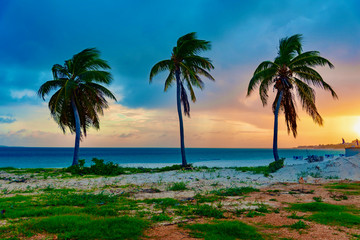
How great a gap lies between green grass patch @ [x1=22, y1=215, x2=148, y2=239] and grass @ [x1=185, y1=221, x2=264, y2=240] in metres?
1.00

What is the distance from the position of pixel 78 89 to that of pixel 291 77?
17.2m

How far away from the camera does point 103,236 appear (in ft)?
12.2

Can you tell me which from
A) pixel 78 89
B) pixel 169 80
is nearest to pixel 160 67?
pixel 169 80

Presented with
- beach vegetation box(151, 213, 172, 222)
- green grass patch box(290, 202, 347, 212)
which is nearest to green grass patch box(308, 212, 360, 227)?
green grass patch box(290, 202, 347, 212)

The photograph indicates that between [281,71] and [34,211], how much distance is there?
18156 millimetres

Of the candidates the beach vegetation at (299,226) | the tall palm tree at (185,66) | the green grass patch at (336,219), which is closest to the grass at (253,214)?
the beach vegetation at (299,226)

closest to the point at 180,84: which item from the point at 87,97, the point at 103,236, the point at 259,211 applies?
the point at 87,97

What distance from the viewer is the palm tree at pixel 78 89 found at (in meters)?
17.2

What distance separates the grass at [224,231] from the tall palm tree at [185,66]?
13.5 m

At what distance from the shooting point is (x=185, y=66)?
17.4 metres

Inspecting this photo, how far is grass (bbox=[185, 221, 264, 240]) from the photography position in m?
3.82

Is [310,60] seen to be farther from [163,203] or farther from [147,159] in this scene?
[147,159]

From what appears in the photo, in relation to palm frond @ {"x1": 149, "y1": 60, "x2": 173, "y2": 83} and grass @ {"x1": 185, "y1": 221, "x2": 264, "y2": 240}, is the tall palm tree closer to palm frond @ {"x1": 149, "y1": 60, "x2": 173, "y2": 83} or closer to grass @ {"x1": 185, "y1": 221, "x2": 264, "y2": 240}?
palm frond @ {"x1": 149, "y1": 60, "x2": 173, "y2": 83}

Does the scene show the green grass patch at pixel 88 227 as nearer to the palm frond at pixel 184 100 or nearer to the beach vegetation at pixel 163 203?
the beach vegetation at pixel 163 203
